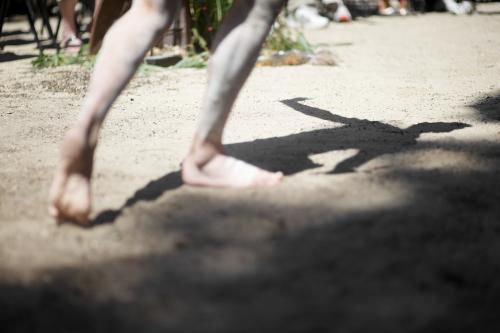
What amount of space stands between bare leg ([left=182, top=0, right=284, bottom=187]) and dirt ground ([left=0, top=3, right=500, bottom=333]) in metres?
0.07

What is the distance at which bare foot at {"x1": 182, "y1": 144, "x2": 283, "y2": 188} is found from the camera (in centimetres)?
179

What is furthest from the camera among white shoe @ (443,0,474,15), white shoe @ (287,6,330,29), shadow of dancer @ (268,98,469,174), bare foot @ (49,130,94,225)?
white shoe @ (443,0,474,15)

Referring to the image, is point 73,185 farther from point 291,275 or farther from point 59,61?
point 59,61

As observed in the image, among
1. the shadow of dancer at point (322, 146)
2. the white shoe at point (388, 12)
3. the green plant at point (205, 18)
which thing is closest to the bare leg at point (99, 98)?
the shadow of dancer at point (322, 146)

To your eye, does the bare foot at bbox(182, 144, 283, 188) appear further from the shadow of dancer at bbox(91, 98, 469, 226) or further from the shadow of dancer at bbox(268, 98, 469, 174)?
the shadow of dancer at bbox(268, 98, 469, 174)

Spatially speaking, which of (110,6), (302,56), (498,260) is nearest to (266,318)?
(498,260)

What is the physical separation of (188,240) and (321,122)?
1.48 m

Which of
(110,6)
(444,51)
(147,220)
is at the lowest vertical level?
(444,51)

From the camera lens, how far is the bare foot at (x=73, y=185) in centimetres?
151

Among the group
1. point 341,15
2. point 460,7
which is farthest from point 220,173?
point 460,7

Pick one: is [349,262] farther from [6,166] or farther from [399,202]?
[6,166]

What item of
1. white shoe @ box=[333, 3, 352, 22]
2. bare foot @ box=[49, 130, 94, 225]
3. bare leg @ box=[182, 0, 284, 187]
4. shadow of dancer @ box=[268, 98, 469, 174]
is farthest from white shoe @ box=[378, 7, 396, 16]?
bare foot @ box=[49, 130, 94, 225]

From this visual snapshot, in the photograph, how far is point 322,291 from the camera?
1174mm

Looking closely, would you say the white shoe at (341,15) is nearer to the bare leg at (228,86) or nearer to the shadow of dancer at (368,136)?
the shadow of dancer at (368,136)
